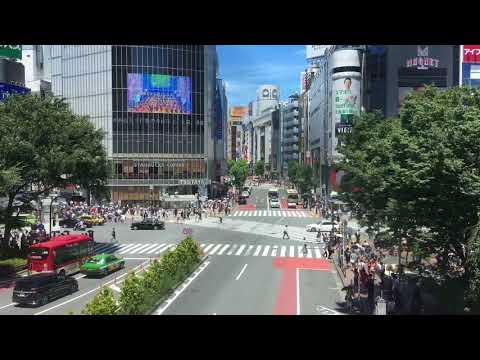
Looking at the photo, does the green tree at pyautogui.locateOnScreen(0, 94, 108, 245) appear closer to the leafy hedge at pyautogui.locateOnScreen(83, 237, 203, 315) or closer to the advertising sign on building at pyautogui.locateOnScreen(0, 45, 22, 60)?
the advertising sign on building at pyautogui.locateOnScreen(0, 45, 22, 60)

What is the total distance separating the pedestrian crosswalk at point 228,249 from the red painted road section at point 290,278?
1895 mm

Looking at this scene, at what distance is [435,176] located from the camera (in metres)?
15.9

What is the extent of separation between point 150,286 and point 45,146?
47.6 feet

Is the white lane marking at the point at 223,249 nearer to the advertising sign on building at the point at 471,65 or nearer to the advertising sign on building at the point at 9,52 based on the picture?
the advertising sign on building at the point at 9,52

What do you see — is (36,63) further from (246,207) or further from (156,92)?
(246,207)

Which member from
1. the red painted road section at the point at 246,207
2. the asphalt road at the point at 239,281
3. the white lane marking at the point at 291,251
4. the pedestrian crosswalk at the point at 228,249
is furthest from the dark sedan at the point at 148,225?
the red painted road section at the point at 246,207

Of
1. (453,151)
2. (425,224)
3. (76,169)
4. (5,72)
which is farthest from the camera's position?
(5,72)

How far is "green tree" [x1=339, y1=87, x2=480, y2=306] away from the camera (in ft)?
50.9

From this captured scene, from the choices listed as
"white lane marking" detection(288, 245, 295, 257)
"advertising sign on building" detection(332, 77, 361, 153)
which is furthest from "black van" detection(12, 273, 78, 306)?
"advertising sign on building" detection(332, 77, 361, 153)
